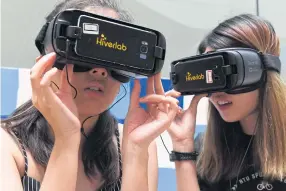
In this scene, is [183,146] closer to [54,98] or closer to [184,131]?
[184,131]

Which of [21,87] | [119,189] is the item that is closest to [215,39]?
[119,189]

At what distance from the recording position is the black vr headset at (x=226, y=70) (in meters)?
0.85

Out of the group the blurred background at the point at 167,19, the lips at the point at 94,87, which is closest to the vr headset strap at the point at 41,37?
the lips at the point at 94,87

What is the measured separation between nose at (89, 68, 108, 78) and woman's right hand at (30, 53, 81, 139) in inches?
1.9

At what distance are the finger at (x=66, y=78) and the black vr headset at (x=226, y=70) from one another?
35 cm

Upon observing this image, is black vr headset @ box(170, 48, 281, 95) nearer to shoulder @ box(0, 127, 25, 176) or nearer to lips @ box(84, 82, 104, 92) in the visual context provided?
lips @ box(84, 82, 104, 92)

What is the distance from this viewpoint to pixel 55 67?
648mm

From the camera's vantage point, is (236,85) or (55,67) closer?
(55,67)

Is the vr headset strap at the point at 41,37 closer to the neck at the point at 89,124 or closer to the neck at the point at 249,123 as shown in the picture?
the neck at the point at 89,124

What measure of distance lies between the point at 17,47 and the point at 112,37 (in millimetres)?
873

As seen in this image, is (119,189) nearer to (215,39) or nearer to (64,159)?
(64,159)

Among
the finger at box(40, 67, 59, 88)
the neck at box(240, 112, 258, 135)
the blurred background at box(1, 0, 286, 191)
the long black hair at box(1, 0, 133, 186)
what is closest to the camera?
the finger at box(40, 67, 59, 88)

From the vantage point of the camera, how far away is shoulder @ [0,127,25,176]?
655 mm

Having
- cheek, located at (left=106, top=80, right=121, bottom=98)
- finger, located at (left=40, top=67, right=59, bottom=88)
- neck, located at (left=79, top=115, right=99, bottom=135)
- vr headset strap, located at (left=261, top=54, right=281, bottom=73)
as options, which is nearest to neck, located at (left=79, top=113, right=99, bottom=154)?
neck, located at (left=79, top=115, right=99, bottom=135)
